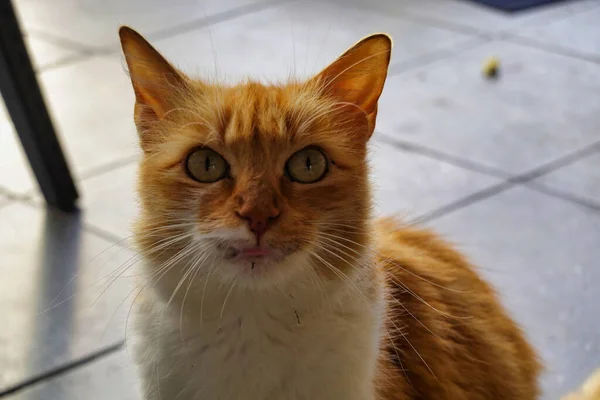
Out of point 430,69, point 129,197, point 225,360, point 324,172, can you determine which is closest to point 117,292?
point 129,197

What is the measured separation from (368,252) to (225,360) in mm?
257

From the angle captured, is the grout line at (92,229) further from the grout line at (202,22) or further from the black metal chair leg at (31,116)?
the grout line at (202,22)

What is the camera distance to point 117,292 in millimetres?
1923

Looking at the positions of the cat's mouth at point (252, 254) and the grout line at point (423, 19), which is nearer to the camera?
the cat's mouth at point (252, 254)

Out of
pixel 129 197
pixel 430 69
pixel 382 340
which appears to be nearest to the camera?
pixel 382 340

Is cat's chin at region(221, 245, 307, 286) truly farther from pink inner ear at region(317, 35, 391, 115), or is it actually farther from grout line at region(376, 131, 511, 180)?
grout line at region(376, 131, 511, 180)

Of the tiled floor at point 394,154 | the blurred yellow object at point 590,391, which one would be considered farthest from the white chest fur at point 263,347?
the blurred yellow object at point 590,391

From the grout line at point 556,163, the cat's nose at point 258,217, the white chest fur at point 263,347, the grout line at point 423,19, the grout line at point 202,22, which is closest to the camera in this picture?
the cat's nose at point 258,217

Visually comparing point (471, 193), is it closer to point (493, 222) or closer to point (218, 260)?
point (493, 222)

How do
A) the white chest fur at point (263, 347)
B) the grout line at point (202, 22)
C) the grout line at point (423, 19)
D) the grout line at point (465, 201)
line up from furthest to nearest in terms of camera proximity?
1. the grout line at point (423, 19)
2. the grout line at point (202, 22)
3. the grout line at point (465, 201)
4. the white chest fur at point (263, 347)

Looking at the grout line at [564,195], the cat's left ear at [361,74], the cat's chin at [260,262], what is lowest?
the cat's chin at [260,262]

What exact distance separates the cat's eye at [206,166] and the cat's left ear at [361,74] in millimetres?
214

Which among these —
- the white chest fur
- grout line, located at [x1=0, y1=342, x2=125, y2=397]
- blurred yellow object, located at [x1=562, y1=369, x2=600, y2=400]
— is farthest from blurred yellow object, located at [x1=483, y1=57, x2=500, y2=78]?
the white chest fur

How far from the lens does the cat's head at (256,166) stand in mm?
992
